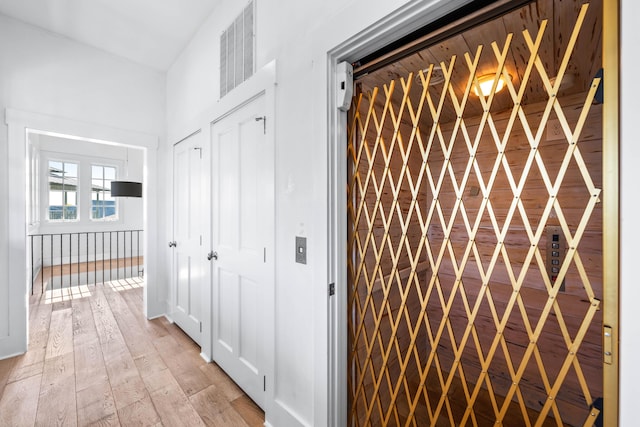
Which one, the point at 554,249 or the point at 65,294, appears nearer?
the point at 554,249

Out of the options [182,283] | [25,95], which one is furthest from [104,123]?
[182,283]

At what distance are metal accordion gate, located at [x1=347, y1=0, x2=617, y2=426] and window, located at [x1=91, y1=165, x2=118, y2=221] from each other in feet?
21.7

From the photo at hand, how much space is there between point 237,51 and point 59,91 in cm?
189

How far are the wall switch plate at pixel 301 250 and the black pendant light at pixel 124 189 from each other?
10.9 feet

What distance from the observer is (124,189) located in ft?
11.9

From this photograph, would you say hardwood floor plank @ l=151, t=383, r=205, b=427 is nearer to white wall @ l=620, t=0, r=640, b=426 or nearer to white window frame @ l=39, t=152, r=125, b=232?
white wall @ l=620, t=0, r=640, b=426

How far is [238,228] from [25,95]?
2.26 metres

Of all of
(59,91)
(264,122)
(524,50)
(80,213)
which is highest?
(59,91)

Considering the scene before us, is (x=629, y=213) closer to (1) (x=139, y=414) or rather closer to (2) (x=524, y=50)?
(2) (x=524, y=50)

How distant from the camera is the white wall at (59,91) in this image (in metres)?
2.23

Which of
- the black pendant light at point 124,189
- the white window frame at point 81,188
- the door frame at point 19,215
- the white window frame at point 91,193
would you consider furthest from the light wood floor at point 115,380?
the white window frame at point 91,193

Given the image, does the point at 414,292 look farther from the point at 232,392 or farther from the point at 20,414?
the point at 20,414

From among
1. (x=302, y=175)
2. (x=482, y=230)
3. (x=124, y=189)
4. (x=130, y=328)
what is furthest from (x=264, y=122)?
(x=124, y=189)

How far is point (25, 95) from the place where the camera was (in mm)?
2318
